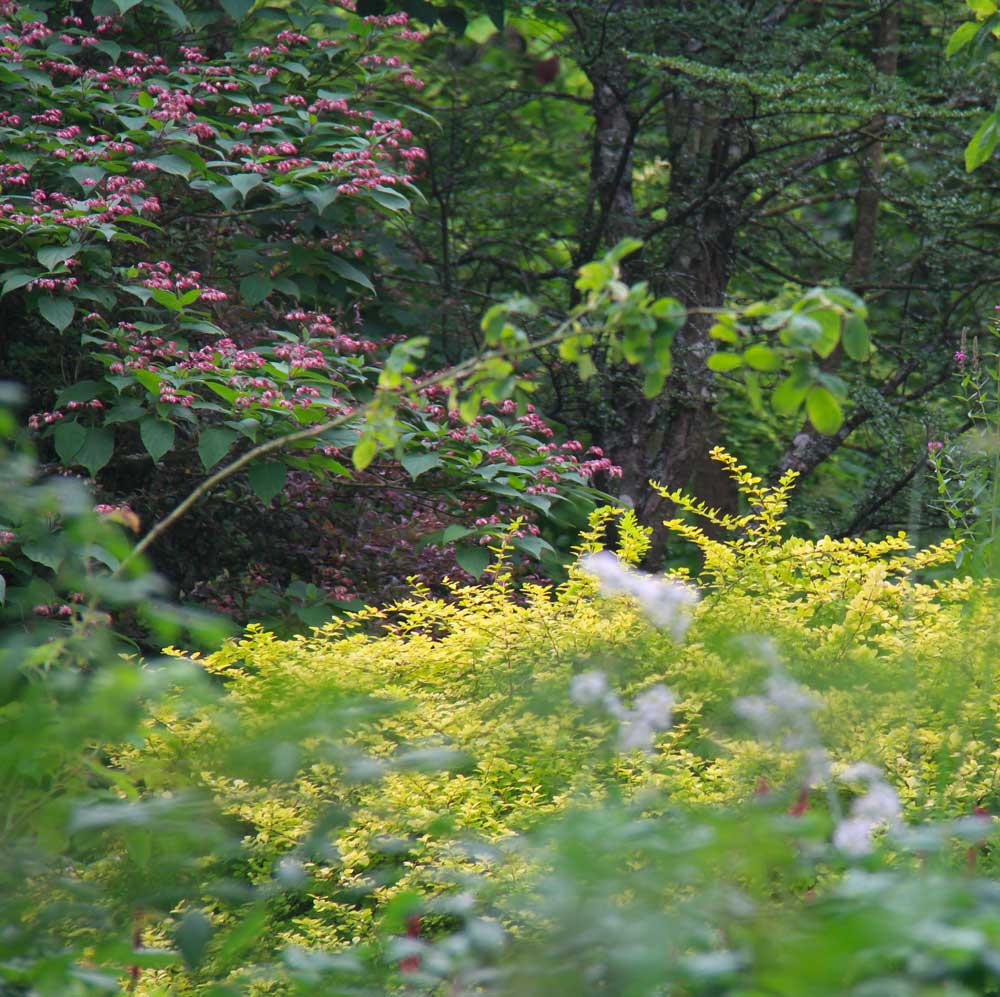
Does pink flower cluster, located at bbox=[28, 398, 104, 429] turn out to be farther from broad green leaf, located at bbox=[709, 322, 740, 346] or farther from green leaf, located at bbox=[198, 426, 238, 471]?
broad green leaf, located at bbox=[709, 322, 740, 346]

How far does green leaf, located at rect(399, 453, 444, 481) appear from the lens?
3.54 m

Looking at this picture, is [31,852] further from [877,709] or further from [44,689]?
[877,709]

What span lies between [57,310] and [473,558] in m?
1.46

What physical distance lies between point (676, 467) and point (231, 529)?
6.71 feet

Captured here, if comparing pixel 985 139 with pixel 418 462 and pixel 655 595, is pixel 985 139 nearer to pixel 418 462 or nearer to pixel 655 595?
pixel 655 595

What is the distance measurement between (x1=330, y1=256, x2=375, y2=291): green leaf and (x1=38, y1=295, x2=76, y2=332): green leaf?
3.27 feet

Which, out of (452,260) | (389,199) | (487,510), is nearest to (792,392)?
(487,510)

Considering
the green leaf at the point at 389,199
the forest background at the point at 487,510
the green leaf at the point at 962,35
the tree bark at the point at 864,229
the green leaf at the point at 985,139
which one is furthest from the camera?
the tree bark at the point at 864,229

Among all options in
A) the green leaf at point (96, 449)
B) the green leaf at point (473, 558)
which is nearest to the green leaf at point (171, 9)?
the green leaf at point (96, 449)

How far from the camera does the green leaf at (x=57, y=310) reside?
352 cm

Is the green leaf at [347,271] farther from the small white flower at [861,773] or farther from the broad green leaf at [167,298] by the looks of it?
the small white flower at [861,773]

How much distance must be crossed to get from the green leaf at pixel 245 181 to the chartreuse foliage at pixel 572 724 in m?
1.48

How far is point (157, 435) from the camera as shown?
3.46 metres

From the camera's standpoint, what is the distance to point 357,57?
4.67 metres
